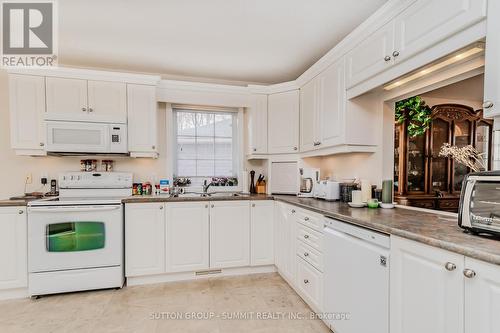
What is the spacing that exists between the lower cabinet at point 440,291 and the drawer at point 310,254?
731 mm

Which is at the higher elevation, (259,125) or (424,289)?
(259,125)

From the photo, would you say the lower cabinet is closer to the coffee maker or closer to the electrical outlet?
the coffee maker

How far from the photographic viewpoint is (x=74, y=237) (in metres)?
2.57

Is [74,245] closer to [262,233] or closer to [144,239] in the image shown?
[144,239]

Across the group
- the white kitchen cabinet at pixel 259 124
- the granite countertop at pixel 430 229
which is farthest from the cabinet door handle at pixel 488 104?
the white kitchen cabinet at pixel 259 124

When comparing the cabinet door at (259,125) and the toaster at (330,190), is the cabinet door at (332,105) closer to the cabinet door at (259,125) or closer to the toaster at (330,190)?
the toaster at (330,190)

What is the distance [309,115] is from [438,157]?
4.52 ft

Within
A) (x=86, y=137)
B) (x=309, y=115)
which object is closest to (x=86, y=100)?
(x=86, y=137)

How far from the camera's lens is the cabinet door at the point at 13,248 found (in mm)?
2467

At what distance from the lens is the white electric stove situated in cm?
249

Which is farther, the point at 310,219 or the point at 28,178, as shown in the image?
the point at 28,178

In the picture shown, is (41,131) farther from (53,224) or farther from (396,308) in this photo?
(396,308)

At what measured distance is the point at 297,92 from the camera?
3227 millimetres

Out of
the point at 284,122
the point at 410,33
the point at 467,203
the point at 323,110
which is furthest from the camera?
the point at 284,122
